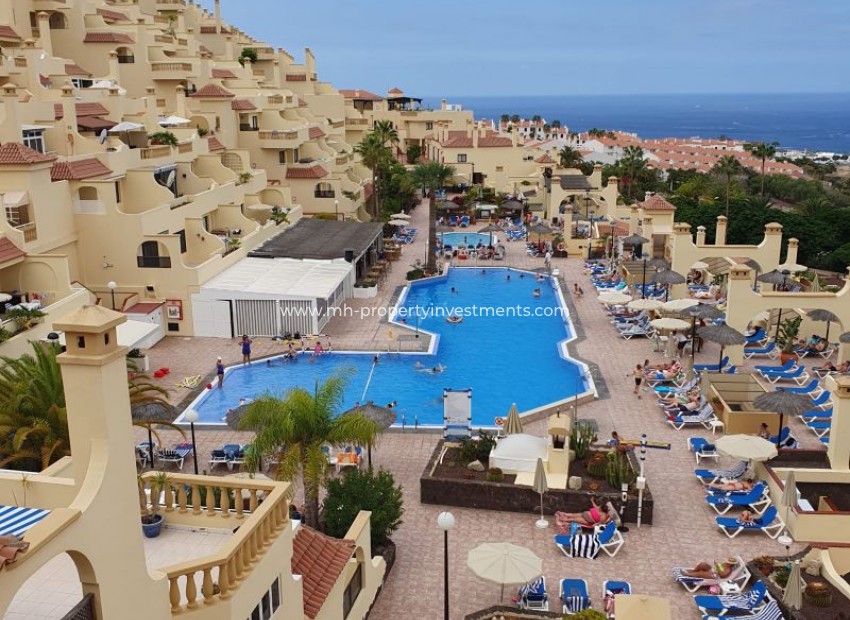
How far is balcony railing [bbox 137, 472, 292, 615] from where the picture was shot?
8578 mm

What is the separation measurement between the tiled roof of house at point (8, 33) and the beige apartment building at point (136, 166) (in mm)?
132

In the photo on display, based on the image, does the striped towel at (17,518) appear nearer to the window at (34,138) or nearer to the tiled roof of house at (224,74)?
the window at (34,138)

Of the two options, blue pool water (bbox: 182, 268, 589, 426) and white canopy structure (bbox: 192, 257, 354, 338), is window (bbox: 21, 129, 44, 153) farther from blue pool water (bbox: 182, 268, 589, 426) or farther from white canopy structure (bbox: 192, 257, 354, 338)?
blue pool water (bbox: 182, 268, 589, 426)

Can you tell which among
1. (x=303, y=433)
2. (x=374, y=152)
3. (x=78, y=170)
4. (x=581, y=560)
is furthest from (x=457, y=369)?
(x=374, y=152)

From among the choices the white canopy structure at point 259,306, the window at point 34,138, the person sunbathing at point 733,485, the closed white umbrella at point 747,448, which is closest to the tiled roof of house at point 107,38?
the window at point 34,138

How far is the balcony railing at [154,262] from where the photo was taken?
102 ft

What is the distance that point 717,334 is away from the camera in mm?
25938

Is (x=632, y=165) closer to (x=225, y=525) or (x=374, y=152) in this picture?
(x=374, y=152)

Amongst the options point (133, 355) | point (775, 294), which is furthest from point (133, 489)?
point (775, 294)

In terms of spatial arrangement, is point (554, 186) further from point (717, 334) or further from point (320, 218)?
point (717, 334)

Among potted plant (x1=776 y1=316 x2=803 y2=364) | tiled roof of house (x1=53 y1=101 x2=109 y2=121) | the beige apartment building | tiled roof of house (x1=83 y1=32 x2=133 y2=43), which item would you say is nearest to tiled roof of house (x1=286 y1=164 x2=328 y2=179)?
the beige apartment building

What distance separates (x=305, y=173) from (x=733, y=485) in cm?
3638

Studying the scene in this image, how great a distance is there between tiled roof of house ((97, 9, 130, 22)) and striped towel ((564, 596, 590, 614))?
54.2m

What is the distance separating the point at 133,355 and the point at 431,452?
455 inches
